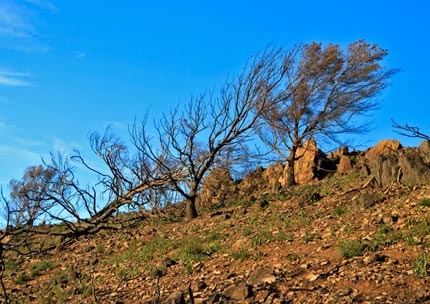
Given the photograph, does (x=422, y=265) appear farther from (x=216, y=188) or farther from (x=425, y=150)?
(x=216, y=188)

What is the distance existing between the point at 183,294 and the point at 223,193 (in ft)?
42.5

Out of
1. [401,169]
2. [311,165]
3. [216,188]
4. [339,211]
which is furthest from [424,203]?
[311,165]

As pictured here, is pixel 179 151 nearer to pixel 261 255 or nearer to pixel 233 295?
pixel 261 255

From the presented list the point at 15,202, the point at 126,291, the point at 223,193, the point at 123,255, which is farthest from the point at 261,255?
the point at 15,202

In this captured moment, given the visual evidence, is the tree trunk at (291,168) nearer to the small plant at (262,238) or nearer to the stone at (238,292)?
the small plant at (262,238)

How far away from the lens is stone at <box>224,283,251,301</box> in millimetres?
7277

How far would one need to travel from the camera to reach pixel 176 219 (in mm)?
17688

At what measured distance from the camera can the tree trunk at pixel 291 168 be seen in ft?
73.7

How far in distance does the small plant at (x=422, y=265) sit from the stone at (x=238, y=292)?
2.63 metres

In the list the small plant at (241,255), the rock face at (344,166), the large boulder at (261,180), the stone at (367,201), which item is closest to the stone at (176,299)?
the small plant at (241,255)

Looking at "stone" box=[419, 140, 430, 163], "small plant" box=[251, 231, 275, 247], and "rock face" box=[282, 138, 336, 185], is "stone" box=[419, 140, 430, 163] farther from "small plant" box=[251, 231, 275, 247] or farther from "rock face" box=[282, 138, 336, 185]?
"rock face" box=[282, 138, 336, 185]

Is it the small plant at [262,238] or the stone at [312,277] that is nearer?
the stone at [312,277]

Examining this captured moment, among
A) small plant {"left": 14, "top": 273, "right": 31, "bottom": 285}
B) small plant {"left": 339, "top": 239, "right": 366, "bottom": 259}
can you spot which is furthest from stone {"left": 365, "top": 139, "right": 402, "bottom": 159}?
small plant {"left": 14, "top": 273, "right": 31, "bottom": 285}

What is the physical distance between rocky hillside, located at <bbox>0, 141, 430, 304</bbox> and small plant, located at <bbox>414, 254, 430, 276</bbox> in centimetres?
2
